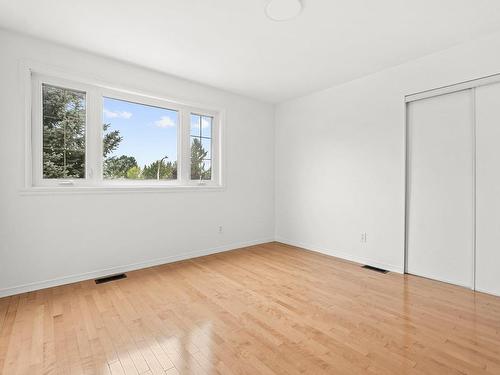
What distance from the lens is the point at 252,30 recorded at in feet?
8.43

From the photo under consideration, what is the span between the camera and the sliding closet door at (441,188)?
110 inches

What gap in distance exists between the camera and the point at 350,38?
2.69m

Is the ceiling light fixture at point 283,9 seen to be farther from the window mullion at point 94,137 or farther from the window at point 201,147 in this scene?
the window mullion at point 94,137

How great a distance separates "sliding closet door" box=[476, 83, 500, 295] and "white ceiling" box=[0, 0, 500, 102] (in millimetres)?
733

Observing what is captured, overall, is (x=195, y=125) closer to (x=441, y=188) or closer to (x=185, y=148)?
(x=185, y=148)

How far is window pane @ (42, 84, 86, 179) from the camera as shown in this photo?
2852 mm

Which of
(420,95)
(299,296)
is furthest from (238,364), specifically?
(420,95)

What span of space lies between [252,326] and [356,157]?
9.05ft

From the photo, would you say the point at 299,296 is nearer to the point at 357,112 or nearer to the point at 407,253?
the point at 407,253

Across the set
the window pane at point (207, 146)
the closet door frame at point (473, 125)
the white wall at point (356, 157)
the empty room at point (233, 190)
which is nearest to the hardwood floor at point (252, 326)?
the empty room at point (233, 190)

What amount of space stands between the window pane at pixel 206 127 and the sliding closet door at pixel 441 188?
9.28 feet

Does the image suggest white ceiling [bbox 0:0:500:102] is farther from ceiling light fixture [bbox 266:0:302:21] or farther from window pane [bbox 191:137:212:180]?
window pane [bbox 191:137:212:180]

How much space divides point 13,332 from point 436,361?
117 inches

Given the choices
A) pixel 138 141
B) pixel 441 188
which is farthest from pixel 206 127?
pixel 441 188
